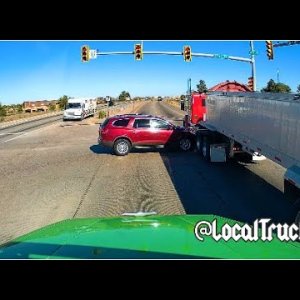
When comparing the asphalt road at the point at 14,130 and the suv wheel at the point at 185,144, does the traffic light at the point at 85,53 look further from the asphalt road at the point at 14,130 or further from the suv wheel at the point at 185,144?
the suv wheel at the point at 185,144

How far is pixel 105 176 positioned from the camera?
43.0ft

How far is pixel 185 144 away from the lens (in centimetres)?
1877

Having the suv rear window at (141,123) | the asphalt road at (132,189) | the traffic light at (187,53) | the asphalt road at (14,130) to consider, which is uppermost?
the traffic light at (187,53)

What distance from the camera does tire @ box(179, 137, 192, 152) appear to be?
1869 centimetres

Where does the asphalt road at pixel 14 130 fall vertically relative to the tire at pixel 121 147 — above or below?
below

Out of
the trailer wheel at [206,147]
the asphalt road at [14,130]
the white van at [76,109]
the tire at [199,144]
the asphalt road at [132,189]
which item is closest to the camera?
the asphalt road at [132,189]

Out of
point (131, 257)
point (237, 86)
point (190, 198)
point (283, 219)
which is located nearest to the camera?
point (131, 257)

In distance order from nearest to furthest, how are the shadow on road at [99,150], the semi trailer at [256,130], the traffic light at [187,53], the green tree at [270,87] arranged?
the semi trailer at [256,130] < the shadow on road at [99,150] < the traffic light at [187,53] < the green tree at [270,87]

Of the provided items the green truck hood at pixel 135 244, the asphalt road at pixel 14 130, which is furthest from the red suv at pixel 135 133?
the green truck hood at pixel 135 244

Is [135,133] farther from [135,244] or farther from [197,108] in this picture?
[135,244]

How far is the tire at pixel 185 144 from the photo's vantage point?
18688mm

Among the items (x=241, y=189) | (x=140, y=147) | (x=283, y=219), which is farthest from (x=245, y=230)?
(x=140, y=147)

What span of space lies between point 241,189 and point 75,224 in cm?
666
